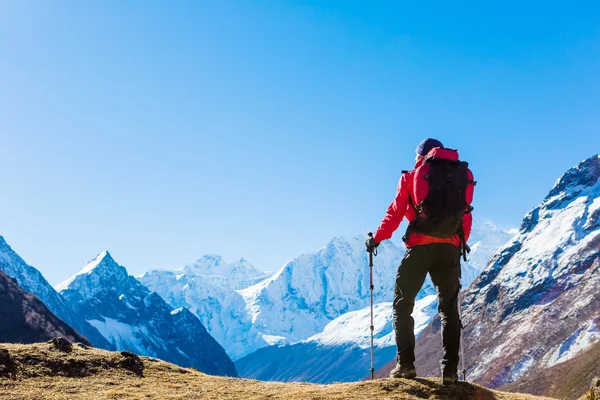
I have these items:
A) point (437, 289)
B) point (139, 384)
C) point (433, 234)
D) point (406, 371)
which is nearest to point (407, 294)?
point (437, 289)

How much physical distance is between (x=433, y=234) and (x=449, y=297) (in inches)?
62.1

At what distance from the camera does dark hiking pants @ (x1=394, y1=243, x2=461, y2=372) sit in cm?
1323

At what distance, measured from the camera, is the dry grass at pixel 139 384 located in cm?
1295

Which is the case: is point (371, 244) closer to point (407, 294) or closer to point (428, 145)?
point (407, 294)

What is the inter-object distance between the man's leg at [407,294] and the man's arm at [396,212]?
0.63 meters

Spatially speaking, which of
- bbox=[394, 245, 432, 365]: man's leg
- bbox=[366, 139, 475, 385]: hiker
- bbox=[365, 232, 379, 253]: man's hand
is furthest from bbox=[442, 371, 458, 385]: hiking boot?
bbox=[365, 232, 379, 253]: man's hand

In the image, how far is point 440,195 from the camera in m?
12.6

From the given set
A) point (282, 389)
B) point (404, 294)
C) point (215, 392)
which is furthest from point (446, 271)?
point (215, 392)

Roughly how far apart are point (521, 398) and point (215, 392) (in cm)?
715

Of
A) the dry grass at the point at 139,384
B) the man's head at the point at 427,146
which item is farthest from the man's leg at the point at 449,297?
the man's head at the point at 427,146

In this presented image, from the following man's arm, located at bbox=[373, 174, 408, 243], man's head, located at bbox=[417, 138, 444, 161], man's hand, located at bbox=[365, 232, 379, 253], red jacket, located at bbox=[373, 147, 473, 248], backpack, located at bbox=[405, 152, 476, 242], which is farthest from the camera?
man's hand, located at bbox=[365, 232, 379, 253]

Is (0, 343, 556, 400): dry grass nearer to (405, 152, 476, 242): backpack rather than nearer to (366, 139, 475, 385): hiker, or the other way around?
(366, 139, 475, 385): hiker

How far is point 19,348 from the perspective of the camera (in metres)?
17.7

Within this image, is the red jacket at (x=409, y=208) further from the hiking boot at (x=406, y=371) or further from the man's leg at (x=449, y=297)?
the hiking boot at (x=406, y=371)
